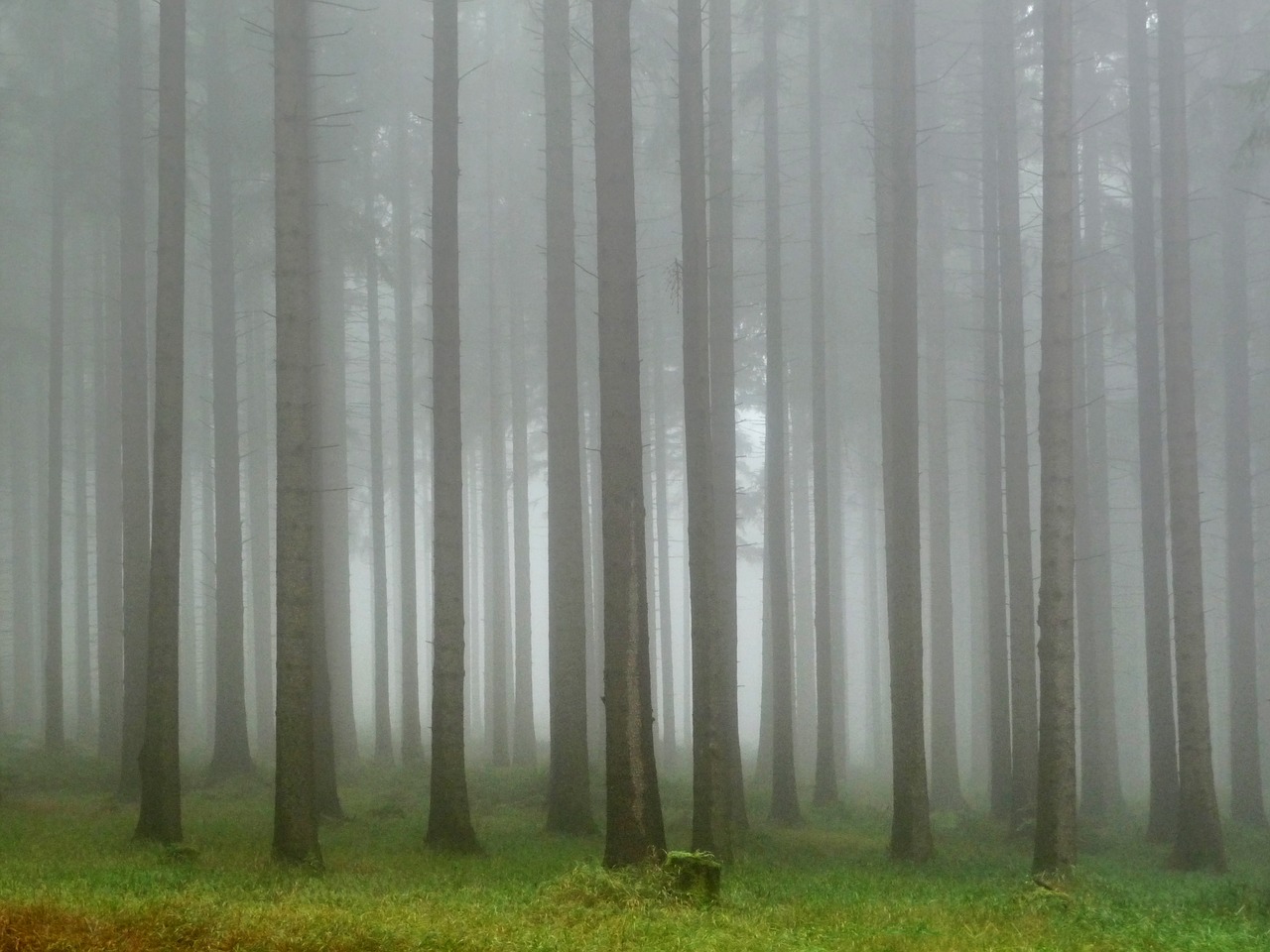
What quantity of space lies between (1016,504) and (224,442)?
12.6 metres

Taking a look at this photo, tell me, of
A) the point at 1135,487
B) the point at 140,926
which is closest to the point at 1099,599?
the point at 1135,487

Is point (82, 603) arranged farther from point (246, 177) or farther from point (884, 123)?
point (884, 123)

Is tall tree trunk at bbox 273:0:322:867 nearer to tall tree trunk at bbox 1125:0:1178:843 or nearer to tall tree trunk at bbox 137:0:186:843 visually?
tall tree trunk at bbox 137:0:186:843

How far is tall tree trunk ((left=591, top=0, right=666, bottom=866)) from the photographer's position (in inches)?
448

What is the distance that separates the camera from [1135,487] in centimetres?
3388

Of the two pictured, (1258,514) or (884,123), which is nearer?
(884,123)

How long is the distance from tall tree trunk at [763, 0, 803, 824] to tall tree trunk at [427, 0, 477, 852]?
5.66 metres

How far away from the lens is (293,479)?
12.2 m

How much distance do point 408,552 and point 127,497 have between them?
10.4 m

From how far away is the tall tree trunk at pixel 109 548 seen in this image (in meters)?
21.6

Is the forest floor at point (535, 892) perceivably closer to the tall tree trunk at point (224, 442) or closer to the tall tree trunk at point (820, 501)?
the tall tree trunk at point (224, 442)

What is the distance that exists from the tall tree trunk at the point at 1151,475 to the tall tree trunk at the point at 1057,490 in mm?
4665

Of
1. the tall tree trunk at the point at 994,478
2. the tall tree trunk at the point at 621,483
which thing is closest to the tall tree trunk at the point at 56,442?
the tall tree trunk at the point at 621,483

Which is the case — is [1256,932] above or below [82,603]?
below
